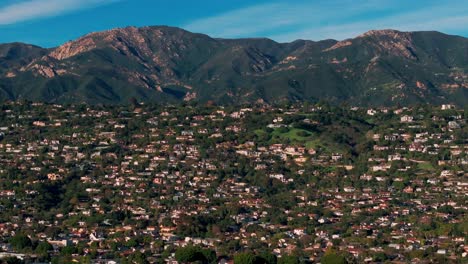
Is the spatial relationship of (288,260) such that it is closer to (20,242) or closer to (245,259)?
(245,259)

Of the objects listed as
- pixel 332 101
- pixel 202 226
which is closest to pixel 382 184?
pixel 202 226

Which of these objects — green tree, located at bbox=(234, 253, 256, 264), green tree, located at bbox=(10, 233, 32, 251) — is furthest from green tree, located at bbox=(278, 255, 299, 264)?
green tree, located at bbox=(10, 233, 32, 251)

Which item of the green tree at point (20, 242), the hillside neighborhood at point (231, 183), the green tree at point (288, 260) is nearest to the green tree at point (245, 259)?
the green tree at point (288, 260)

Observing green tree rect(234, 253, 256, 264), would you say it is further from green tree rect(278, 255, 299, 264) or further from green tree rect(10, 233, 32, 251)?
green tree rect(10, 233, 32, 251)

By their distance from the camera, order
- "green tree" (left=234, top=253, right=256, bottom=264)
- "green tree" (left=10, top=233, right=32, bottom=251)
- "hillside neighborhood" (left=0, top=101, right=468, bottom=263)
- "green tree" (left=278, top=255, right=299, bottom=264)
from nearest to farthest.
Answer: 1. "green tree" (left=234, top=253, right=256, bottom=264)
2. "green tree" (left=278, top=255, right=299, bottom=264)
3. "green tree" (left=10, top=233, right=32, bottom=251)
4. "hillside neighborhood" (left=0, top=101, right=468, bottom=263)

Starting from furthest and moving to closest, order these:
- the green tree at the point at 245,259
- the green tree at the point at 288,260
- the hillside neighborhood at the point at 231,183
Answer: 1. the hillside neighborhood at the point at 231,183
2. the green tree at the point at 288,260
3. the green tree at the point at 245,259

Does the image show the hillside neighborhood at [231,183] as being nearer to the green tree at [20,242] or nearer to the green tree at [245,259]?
the green tree at [20,242]

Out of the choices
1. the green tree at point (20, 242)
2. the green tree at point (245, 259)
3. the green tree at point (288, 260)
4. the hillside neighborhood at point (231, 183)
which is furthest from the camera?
the hillside neighborhood at point (231, 183)

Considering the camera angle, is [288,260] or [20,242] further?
[20,242]

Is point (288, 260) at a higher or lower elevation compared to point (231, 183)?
Result: lower

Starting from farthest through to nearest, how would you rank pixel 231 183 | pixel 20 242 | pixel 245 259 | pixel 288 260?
1. pixel 231 183
2. pixel 20 242
3. pixel 288 260
4. pixel 245 259

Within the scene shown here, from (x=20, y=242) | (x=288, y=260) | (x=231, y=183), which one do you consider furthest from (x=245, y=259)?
(x=231, y=183)
